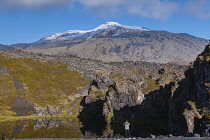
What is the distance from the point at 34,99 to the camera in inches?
7849

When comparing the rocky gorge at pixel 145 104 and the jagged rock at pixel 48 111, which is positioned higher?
the rocky gorge at pixel 145 104

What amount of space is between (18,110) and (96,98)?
182 ft

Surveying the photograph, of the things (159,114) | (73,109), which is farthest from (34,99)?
(159,114)

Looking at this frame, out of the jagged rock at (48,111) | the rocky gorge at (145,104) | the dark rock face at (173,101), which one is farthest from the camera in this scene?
the jagged rock at (48,111)

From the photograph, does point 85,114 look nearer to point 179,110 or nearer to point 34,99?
point 34,99

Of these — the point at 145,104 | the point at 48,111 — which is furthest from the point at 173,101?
the point at 48,111

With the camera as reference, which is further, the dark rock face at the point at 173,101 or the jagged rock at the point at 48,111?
the jagged rock at the point at 48,111

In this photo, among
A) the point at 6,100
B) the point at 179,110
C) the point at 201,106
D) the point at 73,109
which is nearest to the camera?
the point at 201,106

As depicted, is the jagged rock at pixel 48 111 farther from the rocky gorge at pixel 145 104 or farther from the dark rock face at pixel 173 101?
the dark rock face at pixel 173 101

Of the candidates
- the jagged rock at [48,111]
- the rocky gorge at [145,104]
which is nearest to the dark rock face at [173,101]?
the rocky gorge at [145,104]

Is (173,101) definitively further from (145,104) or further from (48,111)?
(48,111)

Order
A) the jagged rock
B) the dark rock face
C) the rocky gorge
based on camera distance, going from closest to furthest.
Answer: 1. the dark rock face
2. the rocky gorge
3. the jagged rock

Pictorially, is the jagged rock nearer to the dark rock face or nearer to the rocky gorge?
the rocky gorge

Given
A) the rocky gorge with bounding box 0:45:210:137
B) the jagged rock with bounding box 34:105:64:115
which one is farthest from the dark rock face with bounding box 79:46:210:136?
the jagged rock with bounding box 34:105:64:115
